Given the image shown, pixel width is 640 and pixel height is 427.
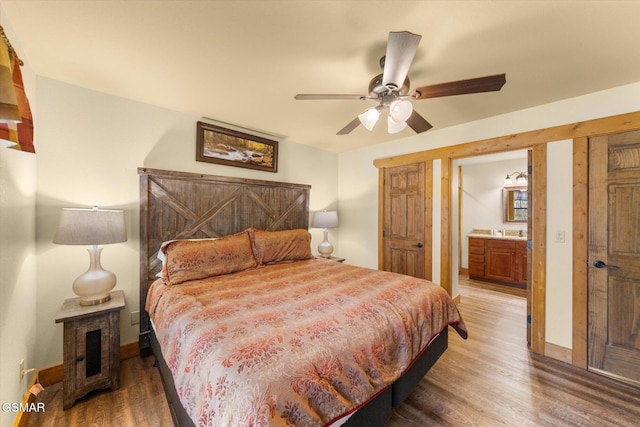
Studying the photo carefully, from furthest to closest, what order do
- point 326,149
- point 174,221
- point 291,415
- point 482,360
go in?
point 326,149 < point 174,221 < point 482,360 < point 291,415

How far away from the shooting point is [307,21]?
1.45 metres

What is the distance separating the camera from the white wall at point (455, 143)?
2232mm

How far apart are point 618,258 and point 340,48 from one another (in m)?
2.88

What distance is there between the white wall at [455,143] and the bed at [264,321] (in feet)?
3.87

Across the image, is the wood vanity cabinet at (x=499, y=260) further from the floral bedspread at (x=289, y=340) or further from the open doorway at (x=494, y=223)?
the floral bedspread at (x=289, y=340)

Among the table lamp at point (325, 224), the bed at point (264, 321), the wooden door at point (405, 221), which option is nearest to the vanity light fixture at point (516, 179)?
the wooden door at point (405, 221)

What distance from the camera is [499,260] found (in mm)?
4699

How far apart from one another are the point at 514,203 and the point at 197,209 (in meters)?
5.98

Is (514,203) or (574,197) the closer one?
(574,197)

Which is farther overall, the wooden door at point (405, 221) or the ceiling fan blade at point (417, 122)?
the wooden door at point (405, 221)

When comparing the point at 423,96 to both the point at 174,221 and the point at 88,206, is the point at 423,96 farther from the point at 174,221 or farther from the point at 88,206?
the point at 88,206

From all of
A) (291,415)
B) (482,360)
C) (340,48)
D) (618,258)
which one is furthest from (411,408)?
(340,48)

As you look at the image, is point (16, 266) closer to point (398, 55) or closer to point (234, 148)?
point (234, 148)

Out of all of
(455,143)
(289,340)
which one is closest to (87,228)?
(289,340)
